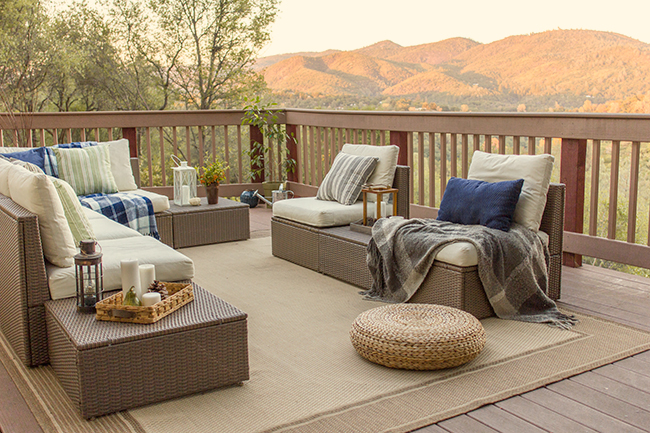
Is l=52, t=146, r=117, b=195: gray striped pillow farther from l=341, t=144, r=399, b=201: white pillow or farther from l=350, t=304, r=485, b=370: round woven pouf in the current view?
l=350, t=304, r=485, b=370: round woven pouf

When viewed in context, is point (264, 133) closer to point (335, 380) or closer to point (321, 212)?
point (321, 212)

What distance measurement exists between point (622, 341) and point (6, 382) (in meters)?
2.79

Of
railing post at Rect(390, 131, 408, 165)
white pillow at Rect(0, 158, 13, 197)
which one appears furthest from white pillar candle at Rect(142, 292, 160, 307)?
railing post at Rect(390, 131, 408, 165)

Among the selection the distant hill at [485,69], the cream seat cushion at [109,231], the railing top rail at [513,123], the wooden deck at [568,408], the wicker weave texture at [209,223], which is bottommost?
the wooden deck at [568,408]

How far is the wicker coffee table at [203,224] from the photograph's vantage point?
496 cm

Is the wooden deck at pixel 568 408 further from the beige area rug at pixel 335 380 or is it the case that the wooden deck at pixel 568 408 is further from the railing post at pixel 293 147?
the railing post at pixel 293 147

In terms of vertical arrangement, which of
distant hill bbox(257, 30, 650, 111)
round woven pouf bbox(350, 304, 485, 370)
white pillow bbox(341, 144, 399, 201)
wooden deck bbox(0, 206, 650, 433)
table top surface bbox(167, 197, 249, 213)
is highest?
distant hill bbox(257, 30, 650, 111)

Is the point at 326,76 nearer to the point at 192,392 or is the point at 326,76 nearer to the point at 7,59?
the point at 7,59

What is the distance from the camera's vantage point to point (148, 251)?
120 inches

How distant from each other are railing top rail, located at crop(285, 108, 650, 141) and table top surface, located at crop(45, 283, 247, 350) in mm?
2814

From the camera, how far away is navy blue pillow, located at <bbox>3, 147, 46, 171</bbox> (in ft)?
15.2

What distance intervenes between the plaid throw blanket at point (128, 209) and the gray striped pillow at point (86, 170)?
13 centimetres

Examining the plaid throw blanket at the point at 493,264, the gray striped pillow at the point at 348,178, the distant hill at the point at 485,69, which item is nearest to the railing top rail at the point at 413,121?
the gray striped pillow at the point at 348,178

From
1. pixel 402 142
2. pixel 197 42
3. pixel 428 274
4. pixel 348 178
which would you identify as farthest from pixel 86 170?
pixel 197 42
